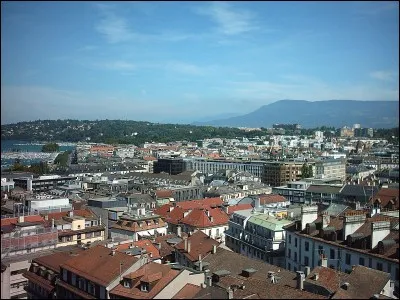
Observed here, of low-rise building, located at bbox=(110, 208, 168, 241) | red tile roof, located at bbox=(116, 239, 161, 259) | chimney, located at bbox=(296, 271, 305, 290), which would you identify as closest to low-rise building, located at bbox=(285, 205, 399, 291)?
chimney, located at bbox=(296, 271, 305, 290)

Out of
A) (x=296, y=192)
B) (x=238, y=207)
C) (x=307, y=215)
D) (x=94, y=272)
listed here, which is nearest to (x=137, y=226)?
(x=307, y=215)

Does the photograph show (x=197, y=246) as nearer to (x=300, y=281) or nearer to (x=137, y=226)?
(x=137, y=226)

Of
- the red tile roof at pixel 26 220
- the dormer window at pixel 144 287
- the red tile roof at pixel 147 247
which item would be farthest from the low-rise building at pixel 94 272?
the red tile roof at pixel 26 220

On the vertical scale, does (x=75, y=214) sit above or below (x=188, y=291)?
below

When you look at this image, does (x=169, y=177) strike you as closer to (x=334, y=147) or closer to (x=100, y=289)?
(x=100, y=289)

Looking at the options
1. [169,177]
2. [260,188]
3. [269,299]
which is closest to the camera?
[269,299]

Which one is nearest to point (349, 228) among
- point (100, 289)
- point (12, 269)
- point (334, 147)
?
point (100, 289)

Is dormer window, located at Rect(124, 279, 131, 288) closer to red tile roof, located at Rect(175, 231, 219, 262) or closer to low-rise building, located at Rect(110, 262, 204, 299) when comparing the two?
low-rise building, located at Rect(110, 262, 204, 299)
